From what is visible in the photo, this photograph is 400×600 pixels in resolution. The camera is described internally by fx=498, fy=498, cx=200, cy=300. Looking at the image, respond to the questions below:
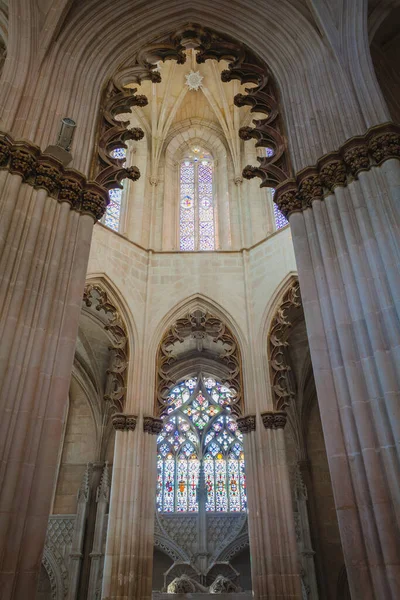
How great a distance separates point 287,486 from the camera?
9.89m

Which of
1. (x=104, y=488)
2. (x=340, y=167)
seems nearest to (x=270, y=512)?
(x=104, y=488)

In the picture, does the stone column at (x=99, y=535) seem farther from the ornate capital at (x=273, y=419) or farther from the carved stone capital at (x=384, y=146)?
the carved stone capital at (x=384, y=146)

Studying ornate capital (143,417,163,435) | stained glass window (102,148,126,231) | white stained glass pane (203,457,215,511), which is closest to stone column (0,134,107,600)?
ornate capital (143,417,163,435)

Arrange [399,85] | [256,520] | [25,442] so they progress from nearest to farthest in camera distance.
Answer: [25,442] < [399,85] < [256,520]

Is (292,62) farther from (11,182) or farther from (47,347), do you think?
(47,347)

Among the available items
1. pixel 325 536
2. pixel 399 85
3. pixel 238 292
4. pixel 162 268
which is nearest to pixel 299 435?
pixel 325 536

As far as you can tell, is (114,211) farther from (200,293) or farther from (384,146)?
(384,146)

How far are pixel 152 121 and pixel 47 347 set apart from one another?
1199 cm

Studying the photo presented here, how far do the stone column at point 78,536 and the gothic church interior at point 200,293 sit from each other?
58 millimetres

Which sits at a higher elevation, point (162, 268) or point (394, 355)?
point (162, 268)

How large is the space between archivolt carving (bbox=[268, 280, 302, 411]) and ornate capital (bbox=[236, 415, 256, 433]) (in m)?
0.69

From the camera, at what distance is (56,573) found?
13992 mm

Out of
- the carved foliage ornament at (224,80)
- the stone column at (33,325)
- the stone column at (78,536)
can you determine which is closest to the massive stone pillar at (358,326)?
the carved foliage ornament at (224,80)

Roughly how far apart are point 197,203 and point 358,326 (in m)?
10.7
